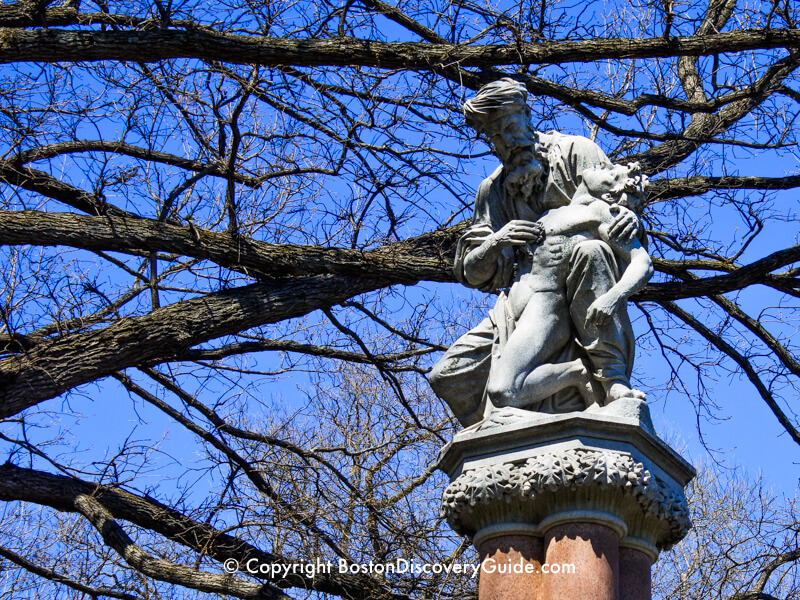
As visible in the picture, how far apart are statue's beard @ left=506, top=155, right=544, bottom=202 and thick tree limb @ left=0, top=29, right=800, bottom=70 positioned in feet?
9.77

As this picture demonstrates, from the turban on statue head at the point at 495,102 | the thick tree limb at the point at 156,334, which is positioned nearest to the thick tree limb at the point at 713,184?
the thick tree limb at the point at 156,334

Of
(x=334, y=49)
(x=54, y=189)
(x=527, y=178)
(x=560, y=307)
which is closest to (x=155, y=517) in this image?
(x=54, y=189)

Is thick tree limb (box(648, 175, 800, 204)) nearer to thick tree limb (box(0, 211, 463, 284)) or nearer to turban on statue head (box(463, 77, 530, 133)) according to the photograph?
thick tree limb (box(0, 211, 463, 284))

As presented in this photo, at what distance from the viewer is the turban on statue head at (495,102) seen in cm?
577

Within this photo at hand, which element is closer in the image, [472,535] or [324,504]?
[472,535]

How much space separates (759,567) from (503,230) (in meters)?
5.81

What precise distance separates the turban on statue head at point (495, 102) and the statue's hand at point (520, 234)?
55cm

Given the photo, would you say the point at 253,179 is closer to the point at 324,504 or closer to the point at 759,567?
the point at 324,504

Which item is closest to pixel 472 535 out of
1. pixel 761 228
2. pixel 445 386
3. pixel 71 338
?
pixel 445 386

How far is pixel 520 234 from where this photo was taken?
567 centimetres

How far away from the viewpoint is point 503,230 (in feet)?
18.8

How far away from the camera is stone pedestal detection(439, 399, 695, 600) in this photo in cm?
483

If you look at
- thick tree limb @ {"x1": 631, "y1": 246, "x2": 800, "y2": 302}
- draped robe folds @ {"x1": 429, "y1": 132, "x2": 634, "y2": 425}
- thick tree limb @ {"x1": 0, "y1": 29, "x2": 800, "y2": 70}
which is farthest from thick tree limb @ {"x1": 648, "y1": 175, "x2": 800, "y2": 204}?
draped robe folds @ {"x1": 429, "y1": 132, "x2": 634, "y2": 425}

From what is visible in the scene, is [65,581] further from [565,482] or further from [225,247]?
[565,482]
